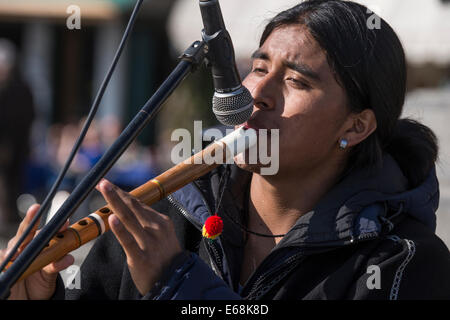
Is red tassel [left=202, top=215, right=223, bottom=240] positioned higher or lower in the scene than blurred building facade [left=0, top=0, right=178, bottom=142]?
higher

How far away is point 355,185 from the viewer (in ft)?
6.83

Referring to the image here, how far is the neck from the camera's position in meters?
2.17

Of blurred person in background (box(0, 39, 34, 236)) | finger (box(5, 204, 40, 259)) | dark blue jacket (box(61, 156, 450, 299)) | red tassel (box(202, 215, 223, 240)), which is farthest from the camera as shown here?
blurred person in background (box(0, 39, 34, 236))

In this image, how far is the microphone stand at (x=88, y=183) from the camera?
149 centimetres

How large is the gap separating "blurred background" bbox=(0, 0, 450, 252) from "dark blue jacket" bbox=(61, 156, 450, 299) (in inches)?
30.2

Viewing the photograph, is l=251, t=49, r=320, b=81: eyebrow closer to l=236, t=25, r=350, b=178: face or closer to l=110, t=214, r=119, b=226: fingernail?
l=236, t=25, r=350, b=178: face

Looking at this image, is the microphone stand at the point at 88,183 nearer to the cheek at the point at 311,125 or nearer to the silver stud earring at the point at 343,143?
the cheek at the point at 311,125

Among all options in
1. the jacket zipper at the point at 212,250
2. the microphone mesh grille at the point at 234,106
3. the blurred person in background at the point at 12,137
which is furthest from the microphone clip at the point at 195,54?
the blurred person in background at the point at 12,137

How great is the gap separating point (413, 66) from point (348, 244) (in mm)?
5717

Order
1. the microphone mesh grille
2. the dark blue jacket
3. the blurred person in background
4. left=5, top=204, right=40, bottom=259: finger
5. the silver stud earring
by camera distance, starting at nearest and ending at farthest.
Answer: left=5, top=204, right=40, bottom=259: finger, the microphone mesh grille, the dark blue jacket, the silver stud earring, the blurred person in background

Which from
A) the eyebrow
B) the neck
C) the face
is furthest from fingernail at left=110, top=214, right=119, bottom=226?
the eyebrow

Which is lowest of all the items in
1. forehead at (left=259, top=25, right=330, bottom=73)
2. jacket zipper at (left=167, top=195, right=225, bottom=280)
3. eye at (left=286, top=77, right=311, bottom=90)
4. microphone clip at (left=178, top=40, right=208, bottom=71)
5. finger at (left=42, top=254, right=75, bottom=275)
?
jacket zipper at (left=167, top=195, right=225, bottom=280)

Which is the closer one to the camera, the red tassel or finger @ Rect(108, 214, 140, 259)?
finger @ Rect(108, 214, 140, 259)

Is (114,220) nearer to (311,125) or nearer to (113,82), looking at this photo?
(311,125)
